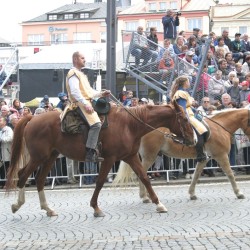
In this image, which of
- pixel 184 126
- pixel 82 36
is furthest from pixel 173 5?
pixel 184 126

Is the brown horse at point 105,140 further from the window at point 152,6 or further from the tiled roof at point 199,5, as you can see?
the window at point 152,6

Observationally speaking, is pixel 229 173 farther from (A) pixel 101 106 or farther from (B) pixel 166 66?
(B) pixel 166 66

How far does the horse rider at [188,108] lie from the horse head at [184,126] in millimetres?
891

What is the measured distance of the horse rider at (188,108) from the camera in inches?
508

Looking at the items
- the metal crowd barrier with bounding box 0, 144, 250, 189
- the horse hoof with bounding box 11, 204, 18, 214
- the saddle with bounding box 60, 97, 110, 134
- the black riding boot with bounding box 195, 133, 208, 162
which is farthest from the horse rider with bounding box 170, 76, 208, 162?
the horse hoof with bounding box 11, 204, 18, 214

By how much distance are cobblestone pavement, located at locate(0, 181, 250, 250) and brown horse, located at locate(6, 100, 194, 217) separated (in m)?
0.50

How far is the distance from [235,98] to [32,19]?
9094cm

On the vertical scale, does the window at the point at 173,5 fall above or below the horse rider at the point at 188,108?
above

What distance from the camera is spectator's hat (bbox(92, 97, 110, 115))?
37.9ft

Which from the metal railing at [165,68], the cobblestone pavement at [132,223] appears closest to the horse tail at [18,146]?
the cobblestone pavement at [132,223]

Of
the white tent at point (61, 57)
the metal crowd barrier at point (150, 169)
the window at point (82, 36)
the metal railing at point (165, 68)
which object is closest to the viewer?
the metal crowd barrier at point (150, 169)

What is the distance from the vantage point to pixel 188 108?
1305 cm

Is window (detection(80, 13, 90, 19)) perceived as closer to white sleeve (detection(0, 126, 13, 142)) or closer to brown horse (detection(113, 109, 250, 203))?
white sleeve (detection(0, 126, 13, 142))

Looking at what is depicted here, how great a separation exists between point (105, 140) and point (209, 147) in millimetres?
2670
